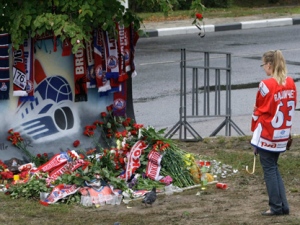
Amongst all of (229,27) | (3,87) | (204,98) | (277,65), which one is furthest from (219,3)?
(277,65)

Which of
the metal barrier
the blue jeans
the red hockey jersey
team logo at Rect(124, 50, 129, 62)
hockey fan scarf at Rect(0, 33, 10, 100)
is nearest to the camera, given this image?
the red hockey jersey

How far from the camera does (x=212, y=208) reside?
7320 millimetres

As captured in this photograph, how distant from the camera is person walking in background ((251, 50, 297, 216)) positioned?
6840mm

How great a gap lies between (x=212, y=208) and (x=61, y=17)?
2.20 metres

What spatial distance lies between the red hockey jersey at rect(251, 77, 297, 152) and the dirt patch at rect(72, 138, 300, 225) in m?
0.63

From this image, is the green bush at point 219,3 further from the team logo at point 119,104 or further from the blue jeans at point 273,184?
the blue jeans at point 273,184

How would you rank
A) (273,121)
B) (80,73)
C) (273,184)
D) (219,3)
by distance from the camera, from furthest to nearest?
1. (219,3)
2. (80,73)
3. (273,184)
4. (273,121)

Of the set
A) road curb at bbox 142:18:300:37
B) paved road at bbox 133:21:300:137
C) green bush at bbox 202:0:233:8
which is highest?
green bush at bbox 202:0:233:8

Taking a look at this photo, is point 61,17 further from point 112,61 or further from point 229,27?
point 229,27

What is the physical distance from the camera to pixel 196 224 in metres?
6.79

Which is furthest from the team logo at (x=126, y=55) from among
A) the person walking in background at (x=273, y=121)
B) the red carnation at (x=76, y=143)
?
the person walking in background at (x=273, y=121)

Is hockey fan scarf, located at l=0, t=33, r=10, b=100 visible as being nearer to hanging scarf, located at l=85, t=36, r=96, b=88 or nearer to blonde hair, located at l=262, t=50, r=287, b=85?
hanging scarf, located at l=85, t=36, r=96, b=88

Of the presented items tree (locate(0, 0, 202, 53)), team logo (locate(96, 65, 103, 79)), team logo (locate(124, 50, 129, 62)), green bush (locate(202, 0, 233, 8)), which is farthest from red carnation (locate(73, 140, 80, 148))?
green bush (locate(202, 0, 233, 8))

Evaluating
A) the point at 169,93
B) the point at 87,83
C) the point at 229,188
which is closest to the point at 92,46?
the point at 87,83
